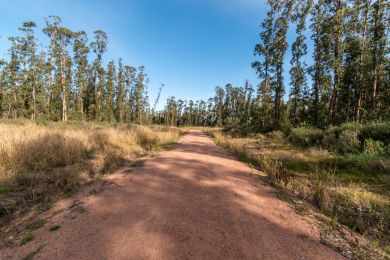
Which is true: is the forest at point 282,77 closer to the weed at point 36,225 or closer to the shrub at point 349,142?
the shrub at point 349,142

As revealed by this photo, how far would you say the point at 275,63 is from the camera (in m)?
19.4

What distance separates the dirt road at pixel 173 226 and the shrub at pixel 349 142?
6.23m

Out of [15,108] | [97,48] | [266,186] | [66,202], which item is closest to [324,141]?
[266,186]

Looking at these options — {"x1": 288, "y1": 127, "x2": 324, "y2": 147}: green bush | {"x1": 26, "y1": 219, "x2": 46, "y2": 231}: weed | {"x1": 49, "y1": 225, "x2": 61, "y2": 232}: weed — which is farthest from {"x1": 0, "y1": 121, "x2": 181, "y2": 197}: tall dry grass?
{"x1": 288, "y1": 127, "x2": 324, "y2": 147}: green bush

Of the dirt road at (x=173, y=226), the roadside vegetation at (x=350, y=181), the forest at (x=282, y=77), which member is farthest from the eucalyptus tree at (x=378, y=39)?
the dirt road at (x=173, y=226)

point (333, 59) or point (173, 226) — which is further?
point (333, 59)

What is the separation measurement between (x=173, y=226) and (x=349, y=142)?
9.52 meters

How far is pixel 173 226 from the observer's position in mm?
2658

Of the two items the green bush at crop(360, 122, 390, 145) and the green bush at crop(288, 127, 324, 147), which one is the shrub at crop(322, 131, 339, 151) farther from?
the green bush at crop(360, 122, 390, 145)

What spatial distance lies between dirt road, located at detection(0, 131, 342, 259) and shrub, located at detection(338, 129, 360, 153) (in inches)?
245

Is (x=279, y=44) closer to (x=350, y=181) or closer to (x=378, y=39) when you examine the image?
(x=378, y=39)

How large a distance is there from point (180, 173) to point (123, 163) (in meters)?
2.40

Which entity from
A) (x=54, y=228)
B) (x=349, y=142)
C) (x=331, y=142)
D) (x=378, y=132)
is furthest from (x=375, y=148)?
(x=54, y=228)

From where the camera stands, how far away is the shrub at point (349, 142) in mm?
8070
